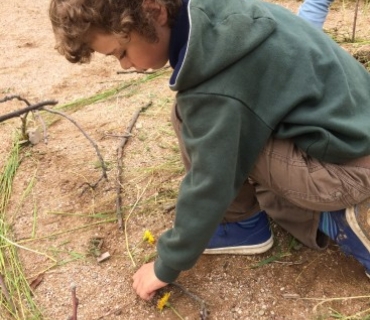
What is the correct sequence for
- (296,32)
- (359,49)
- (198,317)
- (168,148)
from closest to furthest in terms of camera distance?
(296,32) → (198,317) → (168,148) → (359,49)

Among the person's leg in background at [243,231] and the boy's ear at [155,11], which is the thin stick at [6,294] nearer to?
the person's leg in background at [243,231]

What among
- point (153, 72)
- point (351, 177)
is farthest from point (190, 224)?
point (153, 72)

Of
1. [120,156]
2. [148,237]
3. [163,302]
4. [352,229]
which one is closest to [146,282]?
[163,302]

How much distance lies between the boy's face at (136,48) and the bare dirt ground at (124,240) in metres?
0.62

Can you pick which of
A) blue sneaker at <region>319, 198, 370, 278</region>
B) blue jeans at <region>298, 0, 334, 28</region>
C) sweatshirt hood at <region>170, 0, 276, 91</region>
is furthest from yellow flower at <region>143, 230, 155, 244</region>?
blue jeans at <region>298, 0, 334, 28</region>

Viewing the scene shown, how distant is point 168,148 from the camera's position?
201cm

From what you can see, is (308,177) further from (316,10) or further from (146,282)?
(316,10)

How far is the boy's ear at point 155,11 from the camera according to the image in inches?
44.3

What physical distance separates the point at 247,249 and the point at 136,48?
690 mm

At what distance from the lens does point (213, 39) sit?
105 cm

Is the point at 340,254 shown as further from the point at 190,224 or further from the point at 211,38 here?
the point at 211,38

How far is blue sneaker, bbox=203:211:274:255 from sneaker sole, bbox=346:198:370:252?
28 centimetres

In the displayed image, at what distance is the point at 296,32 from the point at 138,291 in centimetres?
79

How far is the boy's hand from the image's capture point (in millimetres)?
1357
